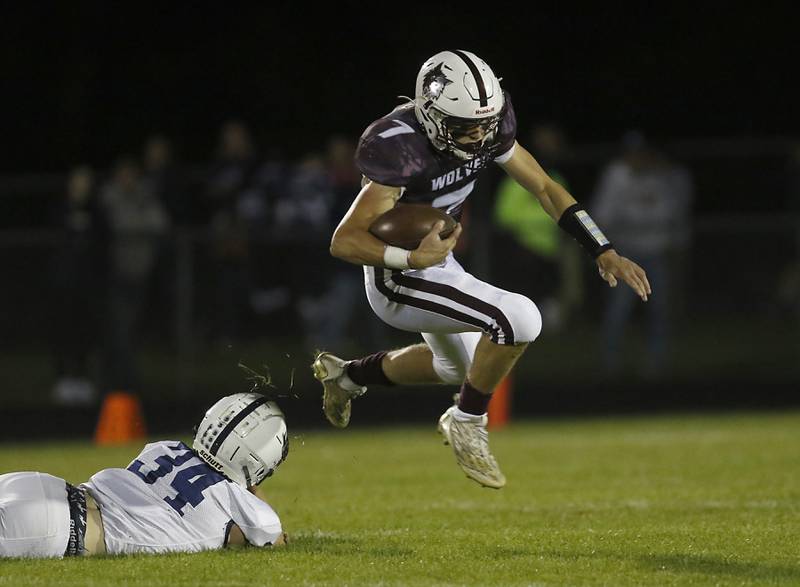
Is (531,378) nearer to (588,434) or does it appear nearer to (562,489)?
(588,434)

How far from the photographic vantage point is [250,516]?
5.26m

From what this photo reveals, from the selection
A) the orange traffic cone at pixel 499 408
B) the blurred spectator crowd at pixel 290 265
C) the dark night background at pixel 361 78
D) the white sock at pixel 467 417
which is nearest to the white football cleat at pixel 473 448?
the white sock at pixel 467 417

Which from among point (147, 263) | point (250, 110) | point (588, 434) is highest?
point (250, 110)

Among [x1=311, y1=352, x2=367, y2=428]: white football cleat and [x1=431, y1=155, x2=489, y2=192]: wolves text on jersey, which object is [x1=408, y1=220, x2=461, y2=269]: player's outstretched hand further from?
[x1=311, y1=352, x2=367, y2=428]: white football cleat

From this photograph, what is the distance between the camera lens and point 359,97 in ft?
63.0

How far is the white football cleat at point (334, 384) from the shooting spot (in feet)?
22.1

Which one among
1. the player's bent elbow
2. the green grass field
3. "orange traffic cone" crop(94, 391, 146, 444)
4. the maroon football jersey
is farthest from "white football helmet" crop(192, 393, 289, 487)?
"orange traffic cone" crop(94, 391, 146, 444)

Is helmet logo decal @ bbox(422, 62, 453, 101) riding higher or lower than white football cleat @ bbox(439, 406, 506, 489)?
higher

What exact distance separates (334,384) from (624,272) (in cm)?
148

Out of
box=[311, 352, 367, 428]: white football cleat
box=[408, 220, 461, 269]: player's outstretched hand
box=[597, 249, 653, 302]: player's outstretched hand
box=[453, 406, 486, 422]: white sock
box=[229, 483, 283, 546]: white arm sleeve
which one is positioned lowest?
box=[229, 483, 283, 546]: white arm sleeve

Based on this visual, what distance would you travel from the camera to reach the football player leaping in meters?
5.79

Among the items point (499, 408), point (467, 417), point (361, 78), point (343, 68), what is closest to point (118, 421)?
point (499, 408)

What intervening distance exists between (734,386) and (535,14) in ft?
29.1

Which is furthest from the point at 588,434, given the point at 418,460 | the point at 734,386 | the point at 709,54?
the point at 709,54
